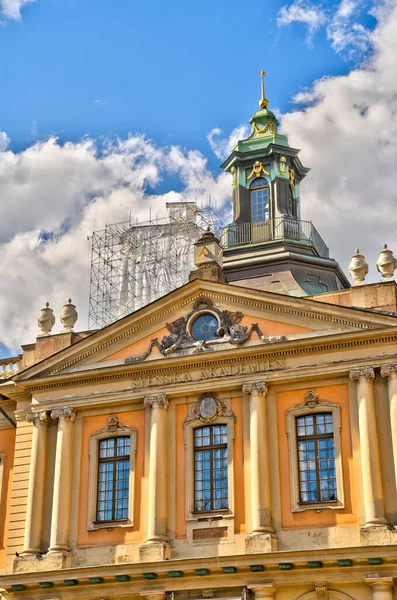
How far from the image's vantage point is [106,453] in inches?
1094

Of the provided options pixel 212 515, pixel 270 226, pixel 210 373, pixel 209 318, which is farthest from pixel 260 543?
pixel 270 226

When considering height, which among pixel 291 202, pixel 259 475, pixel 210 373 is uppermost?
pixel 291 202

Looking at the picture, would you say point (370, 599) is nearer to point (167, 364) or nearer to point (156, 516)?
point (156, 516)

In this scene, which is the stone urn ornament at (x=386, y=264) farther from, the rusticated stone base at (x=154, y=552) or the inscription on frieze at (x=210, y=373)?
the rusticated stone base at (x=154, y=552)

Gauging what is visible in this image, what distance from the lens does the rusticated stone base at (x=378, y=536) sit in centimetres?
2333

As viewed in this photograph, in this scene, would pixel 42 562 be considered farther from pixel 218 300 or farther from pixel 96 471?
pixel 218 300

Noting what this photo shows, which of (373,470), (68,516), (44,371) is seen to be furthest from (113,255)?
(373,470)

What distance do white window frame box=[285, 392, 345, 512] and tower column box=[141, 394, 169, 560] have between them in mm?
3588

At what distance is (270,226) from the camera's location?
36.4 m

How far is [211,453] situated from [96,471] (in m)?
3.55

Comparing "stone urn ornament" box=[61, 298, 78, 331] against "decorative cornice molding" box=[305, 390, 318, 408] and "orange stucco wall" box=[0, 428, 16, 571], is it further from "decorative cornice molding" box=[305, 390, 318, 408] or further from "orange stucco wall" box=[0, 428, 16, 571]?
"decorative cornice molding" box=[305, 390, 318, 408]

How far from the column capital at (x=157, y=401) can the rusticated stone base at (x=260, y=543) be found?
466cm

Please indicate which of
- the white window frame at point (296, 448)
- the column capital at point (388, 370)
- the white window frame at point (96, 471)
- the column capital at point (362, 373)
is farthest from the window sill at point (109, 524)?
the column capital at point (388, 370)

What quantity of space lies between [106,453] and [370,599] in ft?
28.7
